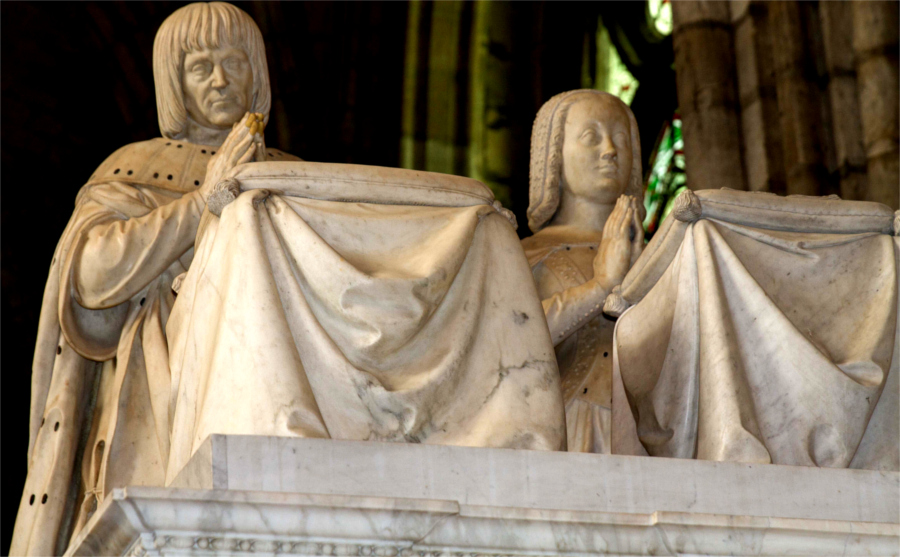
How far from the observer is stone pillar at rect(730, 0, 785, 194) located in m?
6.10

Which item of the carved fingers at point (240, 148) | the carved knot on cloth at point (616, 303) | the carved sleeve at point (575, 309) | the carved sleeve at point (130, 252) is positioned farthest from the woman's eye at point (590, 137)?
the carved sleeve at point (130, 252)

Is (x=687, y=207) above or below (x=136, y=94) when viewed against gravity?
below

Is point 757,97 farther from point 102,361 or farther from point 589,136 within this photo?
point 102,361

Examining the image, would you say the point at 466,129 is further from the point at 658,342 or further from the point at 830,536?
the point at 830,536

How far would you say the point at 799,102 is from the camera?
6047 mm

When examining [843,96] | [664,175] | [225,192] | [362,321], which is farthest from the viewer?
[664,175]

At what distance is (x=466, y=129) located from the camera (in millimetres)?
8820

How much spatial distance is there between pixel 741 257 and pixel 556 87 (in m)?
5.61

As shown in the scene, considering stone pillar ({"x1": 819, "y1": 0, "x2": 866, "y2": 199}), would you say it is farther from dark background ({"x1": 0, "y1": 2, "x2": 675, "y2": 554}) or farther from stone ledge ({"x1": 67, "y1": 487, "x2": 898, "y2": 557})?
stone ledge ({"x1": 67, "y1": 487, "x2": 898, "y2": 557})

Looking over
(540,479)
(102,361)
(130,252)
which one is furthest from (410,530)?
(102,361)

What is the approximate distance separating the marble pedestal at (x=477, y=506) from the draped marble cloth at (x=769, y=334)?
19 cm

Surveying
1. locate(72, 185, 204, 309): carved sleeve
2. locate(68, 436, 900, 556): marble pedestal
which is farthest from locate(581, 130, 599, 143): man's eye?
locate(68, 436, 900, 556): marble pedestal

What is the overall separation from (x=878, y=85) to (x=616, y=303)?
2667 mm

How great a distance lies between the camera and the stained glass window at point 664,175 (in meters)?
8.13
